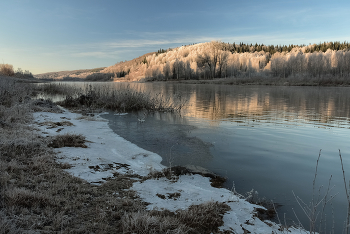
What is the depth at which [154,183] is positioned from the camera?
4.97 m

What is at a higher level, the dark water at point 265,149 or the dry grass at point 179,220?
the dry grass at point 179,220

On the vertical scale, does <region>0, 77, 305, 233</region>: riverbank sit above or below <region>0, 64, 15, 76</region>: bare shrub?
below

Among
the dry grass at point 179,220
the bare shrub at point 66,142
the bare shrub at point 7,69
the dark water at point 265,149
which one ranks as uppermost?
the bare shrub at point 7,69

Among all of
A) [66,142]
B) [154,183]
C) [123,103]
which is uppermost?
[123,103]

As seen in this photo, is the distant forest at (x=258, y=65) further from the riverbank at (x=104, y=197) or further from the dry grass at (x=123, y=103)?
the riverbank at (x=104, y=197)

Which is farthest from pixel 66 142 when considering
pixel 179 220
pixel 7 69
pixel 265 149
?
pixel 7 69

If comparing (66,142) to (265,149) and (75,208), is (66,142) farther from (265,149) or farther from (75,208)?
(265,149)

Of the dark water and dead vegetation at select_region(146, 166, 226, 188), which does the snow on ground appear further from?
the dark water

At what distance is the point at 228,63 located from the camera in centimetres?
9588

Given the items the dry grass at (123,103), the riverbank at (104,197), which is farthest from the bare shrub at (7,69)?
the riverbank at (104,197)

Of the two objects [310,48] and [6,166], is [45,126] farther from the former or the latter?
[310,48]

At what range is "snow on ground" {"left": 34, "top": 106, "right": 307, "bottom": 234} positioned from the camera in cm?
370

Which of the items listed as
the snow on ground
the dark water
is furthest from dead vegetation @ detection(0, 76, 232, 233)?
the dark water

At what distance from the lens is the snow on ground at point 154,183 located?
3.70m
